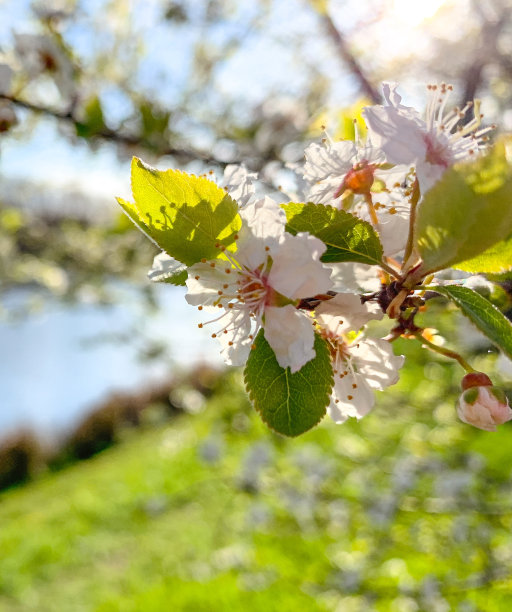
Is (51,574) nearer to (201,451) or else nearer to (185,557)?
(185,557)

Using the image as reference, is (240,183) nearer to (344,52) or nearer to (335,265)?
(335,265)

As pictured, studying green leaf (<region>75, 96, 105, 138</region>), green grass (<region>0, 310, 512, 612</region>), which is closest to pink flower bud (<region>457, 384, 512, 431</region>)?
green grass (<region>0, 310, 512, 612</region>)

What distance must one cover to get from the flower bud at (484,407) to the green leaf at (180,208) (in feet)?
0.87

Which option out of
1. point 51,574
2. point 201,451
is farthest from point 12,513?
point 201,451

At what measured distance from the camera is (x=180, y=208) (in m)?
0.48

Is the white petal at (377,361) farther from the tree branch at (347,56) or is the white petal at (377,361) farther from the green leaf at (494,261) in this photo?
the tree branch at (347,56)

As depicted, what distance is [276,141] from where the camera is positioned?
6.30 ft

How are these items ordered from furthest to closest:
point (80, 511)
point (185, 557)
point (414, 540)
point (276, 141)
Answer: point (80, 511) < point (185, 557) < point (414, 540) < point (276, 141)

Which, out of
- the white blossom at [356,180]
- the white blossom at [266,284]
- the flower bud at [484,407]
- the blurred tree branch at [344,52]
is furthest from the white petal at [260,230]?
the blurred tree branch at [344,52]

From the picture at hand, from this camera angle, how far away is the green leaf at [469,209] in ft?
1.26

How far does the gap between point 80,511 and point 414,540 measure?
406cm

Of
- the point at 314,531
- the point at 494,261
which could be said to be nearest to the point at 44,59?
the point at 494,261

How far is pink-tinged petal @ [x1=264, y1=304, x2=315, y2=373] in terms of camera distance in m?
0.48

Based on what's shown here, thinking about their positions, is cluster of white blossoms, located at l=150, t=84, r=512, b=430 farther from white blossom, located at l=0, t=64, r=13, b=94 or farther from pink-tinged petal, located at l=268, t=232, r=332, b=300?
white blossom, located at l=0, t=64, r=13, b=94
